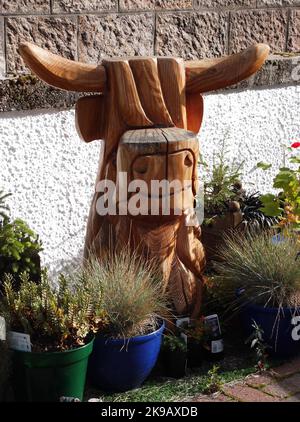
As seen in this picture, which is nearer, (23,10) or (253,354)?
(253,354)

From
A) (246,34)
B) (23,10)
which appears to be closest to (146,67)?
(23,10)

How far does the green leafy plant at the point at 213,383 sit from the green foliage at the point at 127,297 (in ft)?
1.38

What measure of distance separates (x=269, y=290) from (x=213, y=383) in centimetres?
63

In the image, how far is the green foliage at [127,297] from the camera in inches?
157

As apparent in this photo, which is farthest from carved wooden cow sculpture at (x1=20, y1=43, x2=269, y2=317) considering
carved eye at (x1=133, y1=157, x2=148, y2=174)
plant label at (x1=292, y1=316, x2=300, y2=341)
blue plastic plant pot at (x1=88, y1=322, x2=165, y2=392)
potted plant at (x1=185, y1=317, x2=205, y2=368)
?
plant label at (x1=292, y1=316, x2=300, y2=341)

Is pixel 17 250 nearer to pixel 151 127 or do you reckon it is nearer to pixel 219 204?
pixel 151 127

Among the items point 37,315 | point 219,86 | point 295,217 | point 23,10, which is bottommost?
point 37,315

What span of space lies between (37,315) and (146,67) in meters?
1.45

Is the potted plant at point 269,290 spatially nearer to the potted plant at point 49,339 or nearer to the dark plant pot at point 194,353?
the dark plant pot at point 194,353

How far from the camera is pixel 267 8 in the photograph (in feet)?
20.2

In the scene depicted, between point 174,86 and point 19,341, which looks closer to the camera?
point 19,341

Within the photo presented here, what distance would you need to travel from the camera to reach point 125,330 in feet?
13.1

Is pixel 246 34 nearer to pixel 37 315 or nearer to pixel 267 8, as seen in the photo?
pixel 267 8

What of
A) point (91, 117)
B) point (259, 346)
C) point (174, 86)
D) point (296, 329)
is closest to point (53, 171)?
point (91, 117)
